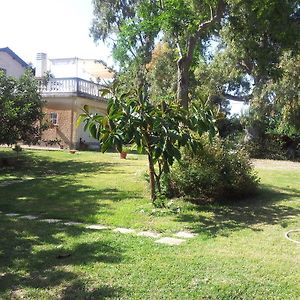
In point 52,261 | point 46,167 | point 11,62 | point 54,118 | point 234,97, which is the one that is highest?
point 11,62

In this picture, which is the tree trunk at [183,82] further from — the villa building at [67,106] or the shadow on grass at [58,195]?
the villa building at [67,106]

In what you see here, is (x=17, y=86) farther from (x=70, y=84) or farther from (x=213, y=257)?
(x=213, y=257)

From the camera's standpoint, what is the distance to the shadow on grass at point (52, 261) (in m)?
4.21

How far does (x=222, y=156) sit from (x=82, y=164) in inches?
325

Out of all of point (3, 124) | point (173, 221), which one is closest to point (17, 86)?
point (3, 124)

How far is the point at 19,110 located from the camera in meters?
14.8

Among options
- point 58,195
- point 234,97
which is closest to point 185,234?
point 58,195

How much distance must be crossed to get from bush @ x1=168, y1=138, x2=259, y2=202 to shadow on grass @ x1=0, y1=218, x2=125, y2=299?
2800 mm

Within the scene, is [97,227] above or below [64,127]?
below

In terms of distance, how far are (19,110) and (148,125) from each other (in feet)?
26.6

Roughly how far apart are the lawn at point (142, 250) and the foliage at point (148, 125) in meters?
1.13

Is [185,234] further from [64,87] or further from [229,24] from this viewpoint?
[64,87]

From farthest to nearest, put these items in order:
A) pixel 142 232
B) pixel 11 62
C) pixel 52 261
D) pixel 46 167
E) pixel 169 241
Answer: pixel 11 62
pixel 46 167
pixel 142 232
pixel 169 241
pixel 52 261

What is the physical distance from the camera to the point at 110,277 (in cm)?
452
